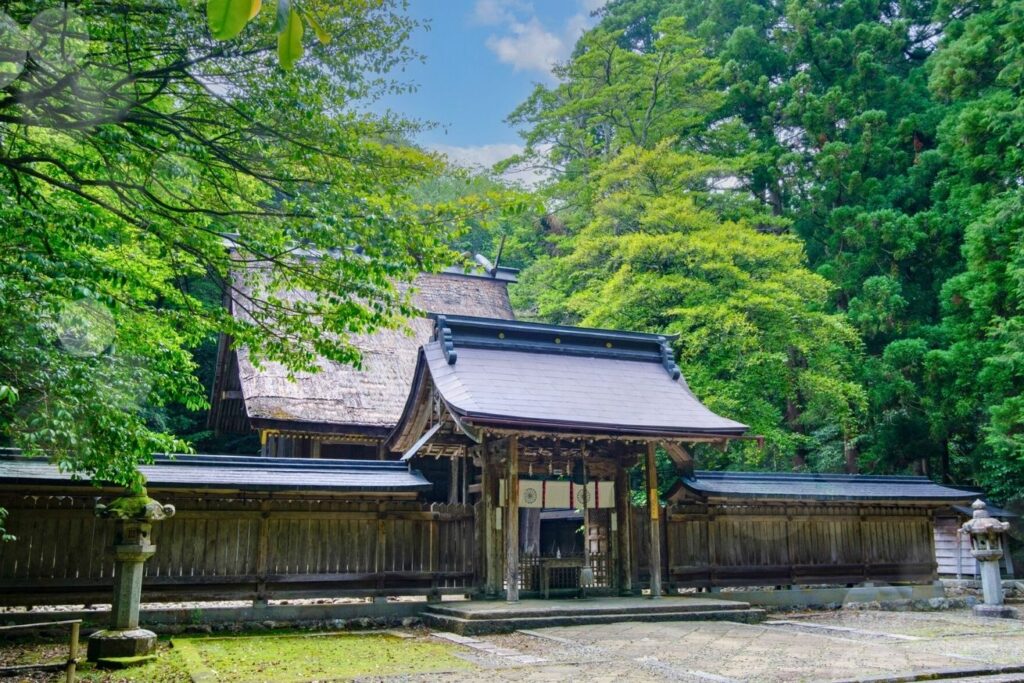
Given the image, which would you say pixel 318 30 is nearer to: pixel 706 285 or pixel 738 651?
pixel 738 651

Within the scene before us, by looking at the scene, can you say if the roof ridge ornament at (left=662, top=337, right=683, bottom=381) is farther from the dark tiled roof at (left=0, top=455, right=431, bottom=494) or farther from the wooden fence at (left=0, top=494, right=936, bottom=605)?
the dark tiled roof at (left=0, top=455, right=431, bottom=494)

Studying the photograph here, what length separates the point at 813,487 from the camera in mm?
14930

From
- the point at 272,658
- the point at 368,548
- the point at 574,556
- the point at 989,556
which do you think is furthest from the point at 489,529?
the point at 989,556

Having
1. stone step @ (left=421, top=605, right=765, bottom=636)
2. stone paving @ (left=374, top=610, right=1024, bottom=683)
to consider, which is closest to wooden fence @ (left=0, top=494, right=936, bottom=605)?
stone step @ (left=421, top=605, right=765, bottom=636)

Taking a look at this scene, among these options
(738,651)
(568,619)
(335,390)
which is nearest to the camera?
(738,651)

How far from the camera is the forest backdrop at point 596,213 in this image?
696cm

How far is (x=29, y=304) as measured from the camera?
6621mm

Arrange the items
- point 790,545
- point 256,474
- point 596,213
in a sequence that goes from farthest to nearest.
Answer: point 596,213 → point 790,545 → point 256,474

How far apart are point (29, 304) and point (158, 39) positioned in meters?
2.66

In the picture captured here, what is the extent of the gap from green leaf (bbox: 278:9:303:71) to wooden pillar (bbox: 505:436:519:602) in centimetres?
1061

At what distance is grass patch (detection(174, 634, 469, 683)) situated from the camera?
24.2ft

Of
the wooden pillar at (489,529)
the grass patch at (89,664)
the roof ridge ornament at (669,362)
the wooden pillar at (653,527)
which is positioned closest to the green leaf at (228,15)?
the grass patch at (89,664)

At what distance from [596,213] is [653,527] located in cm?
1293

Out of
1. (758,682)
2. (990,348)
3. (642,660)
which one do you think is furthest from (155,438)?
(990,348)
